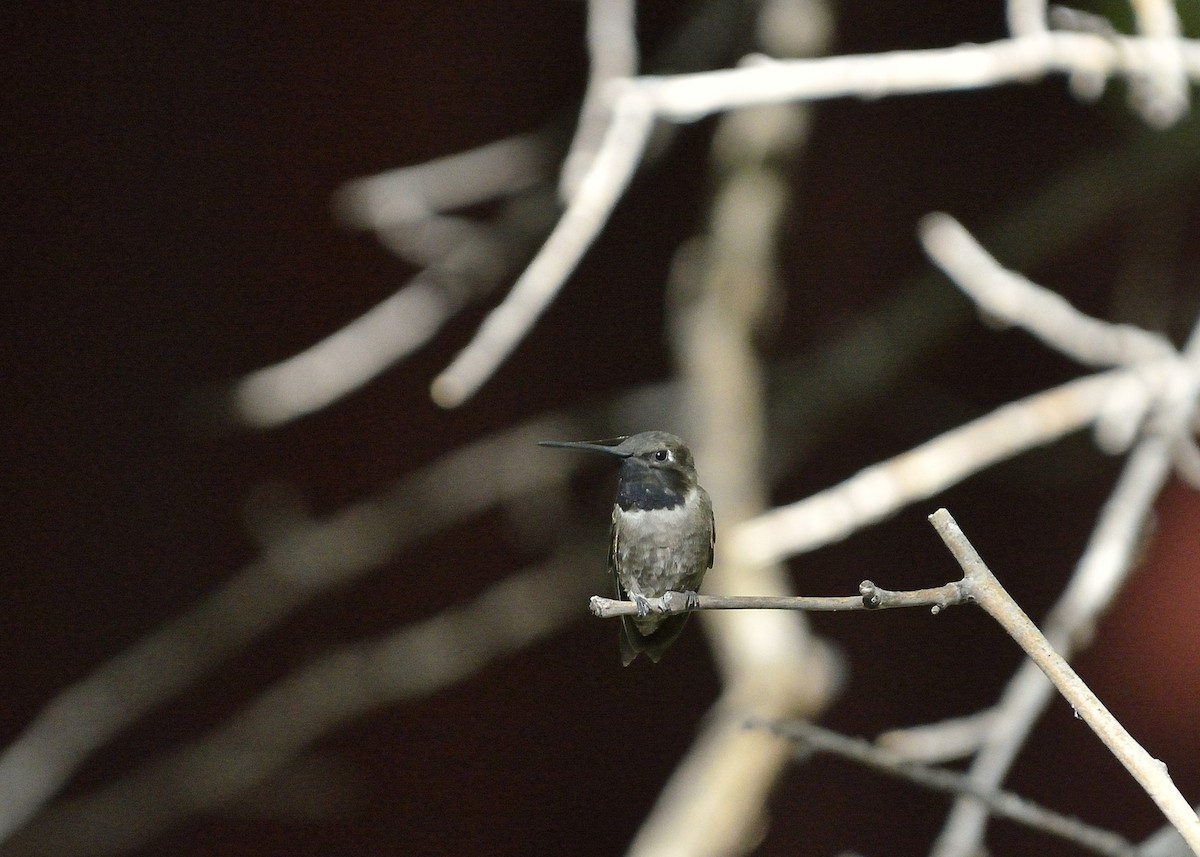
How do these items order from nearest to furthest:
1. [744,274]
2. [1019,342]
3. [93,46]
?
1. [744,274]
2. [93,46]
3. [1019,342]

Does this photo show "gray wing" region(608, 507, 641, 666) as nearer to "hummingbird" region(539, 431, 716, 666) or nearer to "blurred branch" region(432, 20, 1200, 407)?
"hummingbird" region(539, 431, 716, 666)

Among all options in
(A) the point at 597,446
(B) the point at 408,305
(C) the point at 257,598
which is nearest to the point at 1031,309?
(A) the point at 597,446

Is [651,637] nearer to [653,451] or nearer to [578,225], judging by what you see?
[653,451]

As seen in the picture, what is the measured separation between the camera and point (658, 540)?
172 cm

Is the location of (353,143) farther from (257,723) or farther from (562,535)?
(257,723)

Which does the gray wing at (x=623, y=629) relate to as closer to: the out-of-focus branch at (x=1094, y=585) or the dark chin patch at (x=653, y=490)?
the dark chin patch at (x=653, y=490)

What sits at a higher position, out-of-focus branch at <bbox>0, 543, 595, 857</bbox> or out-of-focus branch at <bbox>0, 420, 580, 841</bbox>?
out-of-focus branch at <bbox>0, 420, 580, 841</bbox>

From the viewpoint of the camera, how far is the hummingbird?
5.17 feet

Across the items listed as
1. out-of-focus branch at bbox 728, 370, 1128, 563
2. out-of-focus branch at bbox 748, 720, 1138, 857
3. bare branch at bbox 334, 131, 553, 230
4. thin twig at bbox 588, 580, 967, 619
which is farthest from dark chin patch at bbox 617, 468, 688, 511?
bare branch at bbox 334, 131, 553, 230

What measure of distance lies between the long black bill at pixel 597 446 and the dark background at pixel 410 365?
1862 millimetres

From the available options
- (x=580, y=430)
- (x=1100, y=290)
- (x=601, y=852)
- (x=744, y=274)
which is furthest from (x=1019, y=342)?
(x=601, y=852)

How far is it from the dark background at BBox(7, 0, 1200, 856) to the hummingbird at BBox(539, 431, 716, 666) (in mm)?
1451

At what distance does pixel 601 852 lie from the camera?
3.19 metres

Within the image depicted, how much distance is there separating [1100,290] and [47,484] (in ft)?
8.89
